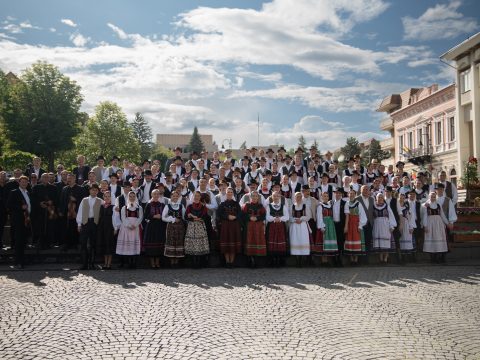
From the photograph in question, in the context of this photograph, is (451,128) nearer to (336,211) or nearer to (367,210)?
(367,210)

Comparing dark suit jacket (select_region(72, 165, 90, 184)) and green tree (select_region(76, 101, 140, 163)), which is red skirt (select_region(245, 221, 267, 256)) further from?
green tree (select_region(76, 101, 140, 163))

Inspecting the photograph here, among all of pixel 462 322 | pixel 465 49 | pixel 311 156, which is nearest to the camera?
pixel 462 322

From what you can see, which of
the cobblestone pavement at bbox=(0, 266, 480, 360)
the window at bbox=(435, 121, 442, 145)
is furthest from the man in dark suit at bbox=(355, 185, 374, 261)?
the window at bbox=(435, 121, 442, 145)

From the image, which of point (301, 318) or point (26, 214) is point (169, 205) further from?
point (301, 318)

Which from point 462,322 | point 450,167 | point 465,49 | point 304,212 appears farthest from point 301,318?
point 450,167

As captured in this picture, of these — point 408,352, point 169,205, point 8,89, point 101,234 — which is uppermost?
point 8,89

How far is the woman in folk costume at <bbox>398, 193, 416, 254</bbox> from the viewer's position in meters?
11.4

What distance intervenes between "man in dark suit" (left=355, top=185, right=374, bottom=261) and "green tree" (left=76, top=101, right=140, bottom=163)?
4339cm

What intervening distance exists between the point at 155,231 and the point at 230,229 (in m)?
1.70

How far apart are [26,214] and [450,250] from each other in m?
10.3

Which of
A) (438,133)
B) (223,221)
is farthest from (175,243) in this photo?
(438,133)

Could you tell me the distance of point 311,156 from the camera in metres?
14.7

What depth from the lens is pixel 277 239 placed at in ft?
34.9

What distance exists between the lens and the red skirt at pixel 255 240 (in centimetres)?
1054
